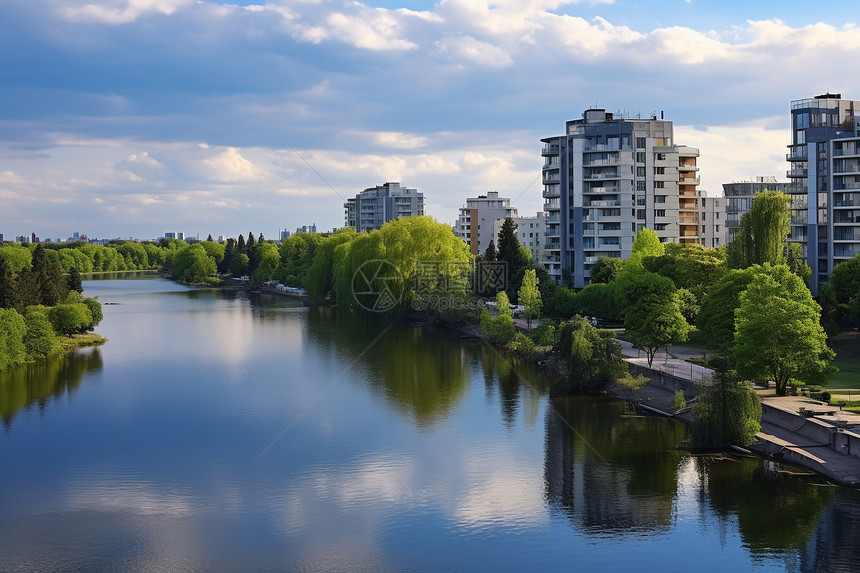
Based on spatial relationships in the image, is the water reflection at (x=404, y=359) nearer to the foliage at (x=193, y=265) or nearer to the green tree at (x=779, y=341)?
the green tree at (x=779, y=341)

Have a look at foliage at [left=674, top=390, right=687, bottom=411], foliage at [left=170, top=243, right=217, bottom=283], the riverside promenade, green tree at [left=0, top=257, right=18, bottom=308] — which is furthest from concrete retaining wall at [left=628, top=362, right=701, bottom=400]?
foliage at [left=170, top=243, right=217, bottom=283]

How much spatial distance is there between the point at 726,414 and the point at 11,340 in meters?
41.3

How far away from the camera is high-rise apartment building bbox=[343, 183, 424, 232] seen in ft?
552

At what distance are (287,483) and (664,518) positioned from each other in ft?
39.6

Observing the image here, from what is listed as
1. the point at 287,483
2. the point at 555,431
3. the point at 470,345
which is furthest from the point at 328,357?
the point at 287,483

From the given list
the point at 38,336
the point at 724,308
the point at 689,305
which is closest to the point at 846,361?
the point at 724,308

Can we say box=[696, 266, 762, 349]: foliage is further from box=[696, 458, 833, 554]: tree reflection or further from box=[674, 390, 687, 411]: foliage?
box=[696, 458, 833, 554]: tree reflection

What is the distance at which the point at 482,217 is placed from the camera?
137 metres

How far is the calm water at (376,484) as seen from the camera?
925 inches

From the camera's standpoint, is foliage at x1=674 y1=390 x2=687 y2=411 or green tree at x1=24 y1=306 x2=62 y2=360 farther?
green tree at x1=24 y1=306 x2=62 y2=360

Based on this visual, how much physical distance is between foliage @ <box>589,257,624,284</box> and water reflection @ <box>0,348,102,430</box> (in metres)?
37.8

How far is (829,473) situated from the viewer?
28125mm

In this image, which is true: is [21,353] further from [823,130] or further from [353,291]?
[823,130]

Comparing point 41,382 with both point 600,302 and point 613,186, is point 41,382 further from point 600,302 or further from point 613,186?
point 613,186
